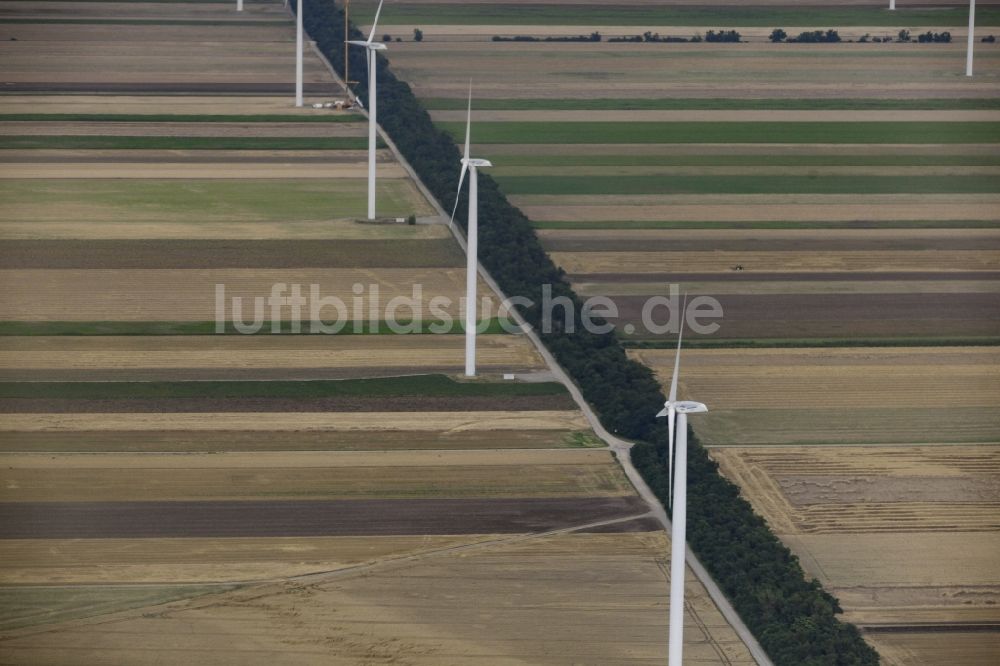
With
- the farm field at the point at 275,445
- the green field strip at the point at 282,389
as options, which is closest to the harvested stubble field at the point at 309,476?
the farm field at the point at 275,445

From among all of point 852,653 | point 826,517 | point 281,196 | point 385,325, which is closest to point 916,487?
point 826,517

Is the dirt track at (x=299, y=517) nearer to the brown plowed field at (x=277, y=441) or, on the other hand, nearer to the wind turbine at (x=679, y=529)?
the brown plowed field at (x=277, y=441)

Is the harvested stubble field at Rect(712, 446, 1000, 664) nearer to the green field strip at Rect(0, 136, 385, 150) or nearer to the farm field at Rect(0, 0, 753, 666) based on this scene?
the farm field at Rect(0, 0, 753, 666)

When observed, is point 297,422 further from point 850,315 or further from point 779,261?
point 779,261

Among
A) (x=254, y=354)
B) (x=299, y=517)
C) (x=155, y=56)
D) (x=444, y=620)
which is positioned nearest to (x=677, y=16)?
(x=155, y=56)

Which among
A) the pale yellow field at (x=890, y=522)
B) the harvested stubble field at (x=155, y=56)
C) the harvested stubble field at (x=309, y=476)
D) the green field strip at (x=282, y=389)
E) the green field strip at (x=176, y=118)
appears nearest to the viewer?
the pale yellow field at (x=890, y=522)

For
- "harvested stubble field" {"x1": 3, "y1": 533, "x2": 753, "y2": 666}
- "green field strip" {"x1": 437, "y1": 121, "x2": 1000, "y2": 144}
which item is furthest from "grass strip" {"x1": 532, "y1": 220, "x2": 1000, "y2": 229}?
"harvested stubble field" {"x1": 3, "y1": 533, "x2": 753, "y2": 666}
